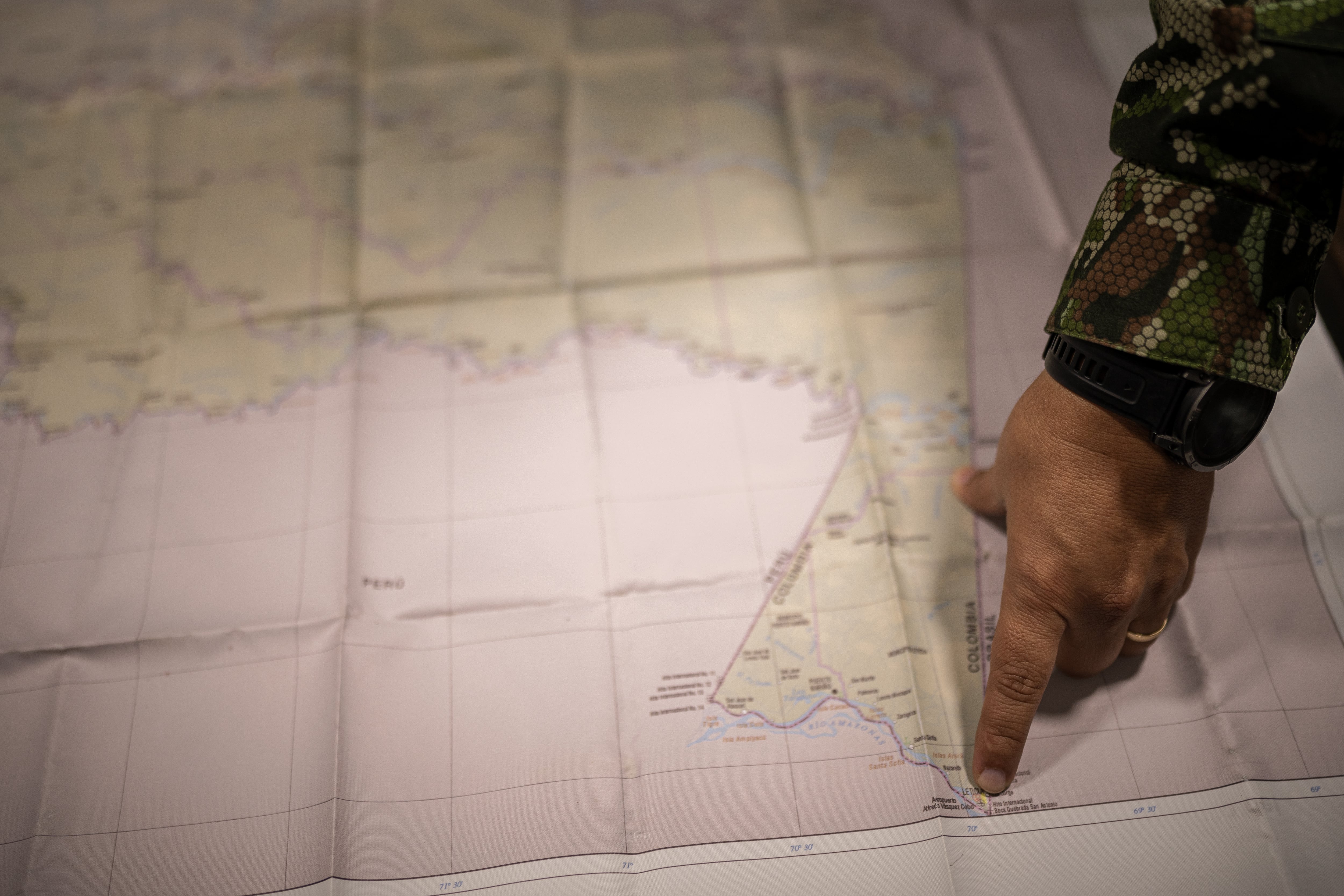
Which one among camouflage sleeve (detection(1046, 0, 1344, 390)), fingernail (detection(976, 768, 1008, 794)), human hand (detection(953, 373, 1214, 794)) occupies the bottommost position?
fingernail (detection(976, 768, 1008, 794))

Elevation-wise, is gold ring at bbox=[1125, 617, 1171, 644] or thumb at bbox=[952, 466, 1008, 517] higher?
thumb at bbox=[952, 466, 1008, 517]

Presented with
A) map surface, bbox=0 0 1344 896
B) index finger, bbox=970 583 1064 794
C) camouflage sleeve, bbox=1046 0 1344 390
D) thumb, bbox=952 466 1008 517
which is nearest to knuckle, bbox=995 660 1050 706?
index finger, bbox=970 583 1064 794

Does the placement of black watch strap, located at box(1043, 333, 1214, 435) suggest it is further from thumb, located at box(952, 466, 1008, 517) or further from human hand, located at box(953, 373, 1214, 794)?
thumb, located at box(952, 466, 1008, 517)

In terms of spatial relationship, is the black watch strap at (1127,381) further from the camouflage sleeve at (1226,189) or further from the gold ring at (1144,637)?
the gold ring at (1144,637)

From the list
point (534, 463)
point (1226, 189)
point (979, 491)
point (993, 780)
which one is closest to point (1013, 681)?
point (993, 780)

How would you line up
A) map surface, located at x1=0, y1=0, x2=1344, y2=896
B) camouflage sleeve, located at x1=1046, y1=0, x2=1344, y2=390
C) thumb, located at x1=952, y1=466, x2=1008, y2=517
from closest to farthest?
camouflage sleeve, located at x1=1046, y1=0, x2=1344, y2=390 → map surface, located at x1=0, y1=0, x2=1344, y2=896 → thumb, located at x1=952, y1=466, x2=1008, y2=517

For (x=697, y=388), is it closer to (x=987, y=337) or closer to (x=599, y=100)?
(x=987, y=337)

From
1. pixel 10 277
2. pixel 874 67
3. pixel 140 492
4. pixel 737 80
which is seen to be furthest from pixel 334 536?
pixel 874 67

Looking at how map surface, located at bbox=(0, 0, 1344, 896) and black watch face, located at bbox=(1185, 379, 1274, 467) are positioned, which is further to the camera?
map surface, located at bbox=(0, 0, 1344, 896)
